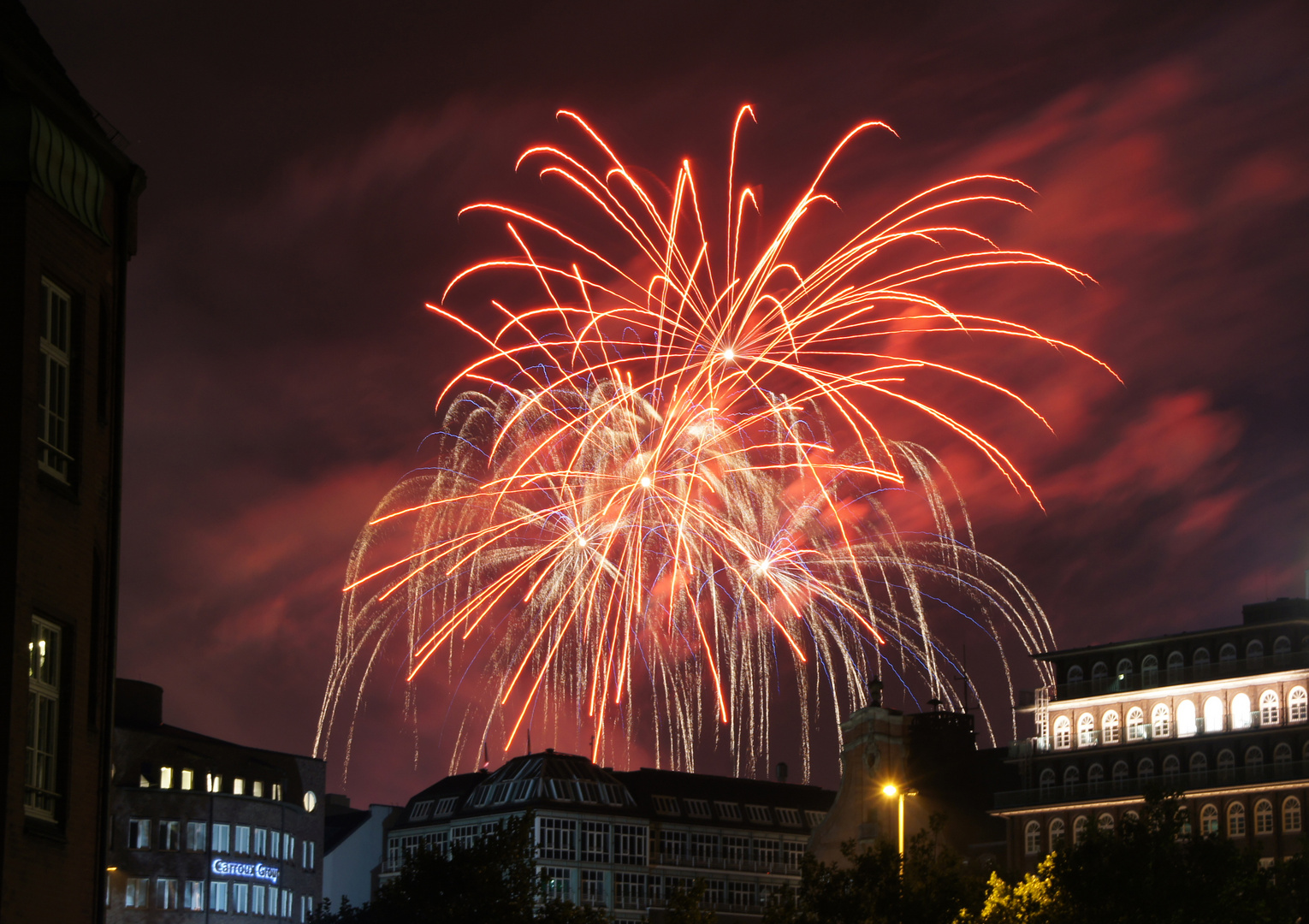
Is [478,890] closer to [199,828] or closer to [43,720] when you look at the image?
[43,720]

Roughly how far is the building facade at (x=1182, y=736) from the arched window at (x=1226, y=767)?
0.25 ft

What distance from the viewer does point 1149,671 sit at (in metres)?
119

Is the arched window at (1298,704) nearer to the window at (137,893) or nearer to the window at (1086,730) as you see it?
the window at (1086,730)

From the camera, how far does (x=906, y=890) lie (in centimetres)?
5544

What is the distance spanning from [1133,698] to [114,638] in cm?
10158

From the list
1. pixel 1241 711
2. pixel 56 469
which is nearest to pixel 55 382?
pixel 56 469

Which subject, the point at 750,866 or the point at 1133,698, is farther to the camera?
the point at 750,866

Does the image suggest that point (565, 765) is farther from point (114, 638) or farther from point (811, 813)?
point (114, 638)

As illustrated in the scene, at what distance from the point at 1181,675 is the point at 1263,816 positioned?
432 inches

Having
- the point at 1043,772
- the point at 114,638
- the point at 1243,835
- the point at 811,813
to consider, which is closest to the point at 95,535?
the point at 114,638

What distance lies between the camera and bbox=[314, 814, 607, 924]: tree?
205 ft

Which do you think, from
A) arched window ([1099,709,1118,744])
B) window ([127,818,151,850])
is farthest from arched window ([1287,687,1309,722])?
window ([127,818,151,850])

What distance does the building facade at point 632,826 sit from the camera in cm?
15538

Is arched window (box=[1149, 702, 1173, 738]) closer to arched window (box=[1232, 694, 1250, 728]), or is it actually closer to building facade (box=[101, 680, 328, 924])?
arched window (box=[1232, 694, 1250, 728])
